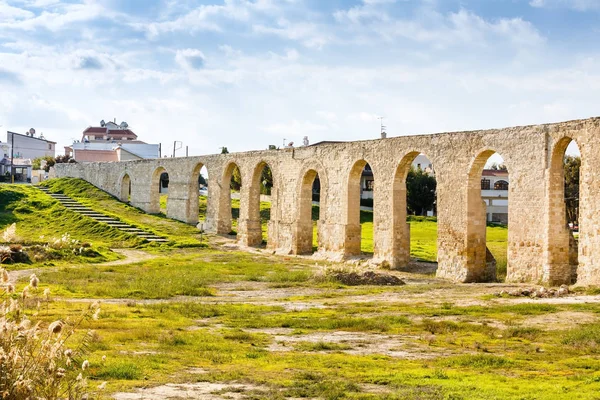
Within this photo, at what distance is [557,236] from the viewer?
18.6 meters

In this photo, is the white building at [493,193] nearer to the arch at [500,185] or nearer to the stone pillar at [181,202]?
the arch at [500,185]

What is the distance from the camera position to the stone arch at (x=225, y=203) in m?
36.2

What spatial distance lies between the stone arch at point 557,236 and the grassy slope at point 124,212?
16.5 meters

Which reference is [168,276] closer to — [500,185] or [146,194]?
[146,194]

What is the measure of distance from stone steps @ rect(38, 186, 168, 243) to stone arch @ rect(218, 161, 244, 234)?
12.9 feet

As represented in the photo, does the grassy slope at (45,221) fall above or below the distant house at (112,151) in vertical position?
below

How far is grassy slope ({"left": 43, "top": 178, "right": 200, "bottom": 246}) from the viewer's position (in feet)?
113

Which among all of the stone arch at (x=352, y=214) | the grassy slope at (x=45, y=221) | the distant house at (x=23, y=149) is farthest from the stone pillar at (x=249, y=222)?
the distant house at (x=23, y=149)

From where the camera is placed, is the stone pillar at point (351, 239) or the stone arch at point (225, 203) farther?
the stone arch at point (225, 203)

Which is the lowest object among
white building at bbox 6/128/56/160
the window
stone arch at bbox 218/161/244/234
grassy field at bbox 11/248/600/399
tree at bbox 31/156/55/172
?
grassy field at bbox 11/248/600/399

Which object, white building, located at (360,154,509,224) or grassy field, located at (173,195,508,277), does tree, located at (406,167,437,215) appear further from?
grassy field, located at (173,195,508,277)

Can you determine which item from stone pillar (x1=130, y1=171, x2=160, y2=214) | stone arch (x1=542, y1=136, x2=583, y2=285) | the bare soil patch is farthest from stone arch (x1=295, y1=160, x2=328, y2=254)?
the bare soil patch

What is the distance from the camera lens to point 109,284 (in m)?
18.7

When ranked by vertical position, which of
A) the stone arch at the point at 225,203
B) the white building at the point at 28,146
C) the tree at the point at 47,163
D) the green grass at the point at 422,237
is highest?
the white building at the point at 28,146
